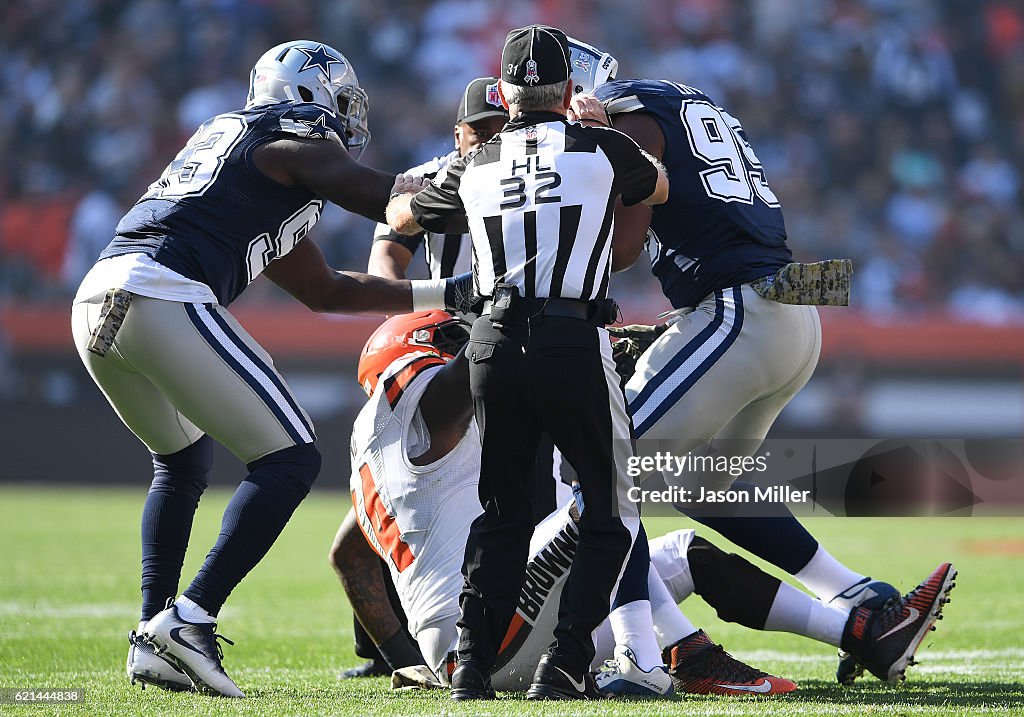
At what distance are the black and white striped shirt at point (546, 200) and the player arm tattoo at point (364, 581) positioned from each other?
4.12 feet

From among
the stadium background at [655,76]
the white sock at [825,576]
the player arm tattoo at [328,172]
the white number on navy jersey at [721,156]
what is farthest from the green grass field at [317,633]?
the stadium background at [655,76]

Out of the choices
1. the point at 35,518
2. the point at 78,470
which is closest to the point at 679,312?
the point at 35,518

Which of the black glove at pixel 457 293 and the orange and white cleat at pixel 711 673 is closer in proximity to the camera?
the orange and white cleat at pixel 711 673

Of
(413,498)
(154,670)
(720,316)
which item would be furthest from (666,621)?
(154,670)

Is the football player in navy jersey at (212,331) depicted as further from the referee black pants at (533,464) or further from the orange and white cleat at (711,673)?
the orange and white cleat at (711,673)

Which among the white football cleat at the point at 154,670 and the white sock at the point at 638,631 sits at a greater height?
the white sock at the point at 638,631

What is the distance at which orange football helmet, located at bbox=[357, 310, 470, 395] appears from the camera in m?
4.09

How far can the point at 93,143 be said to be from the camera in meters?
13.4

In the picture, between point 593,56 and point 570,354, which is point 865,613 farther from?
point 593,56

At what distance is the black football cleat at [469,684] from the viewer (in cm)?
317

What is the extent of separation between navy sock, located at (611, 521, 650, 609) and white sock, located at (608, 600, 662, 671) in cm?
2

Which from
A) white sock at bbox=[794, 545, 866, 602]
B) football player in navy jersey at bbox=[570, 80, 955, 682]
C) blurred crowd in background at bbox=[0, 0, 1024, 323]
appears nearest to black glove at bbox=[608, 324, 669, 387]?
football player in navy jersey at bbox=[570, 80, 955, 682]

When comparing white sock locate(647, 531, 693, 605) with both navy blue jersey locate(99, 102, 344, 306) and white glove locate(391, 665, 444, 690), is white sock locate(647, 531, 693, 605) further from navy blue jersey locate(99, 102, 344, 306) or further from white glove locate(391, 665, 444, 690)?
navy blue jersey locate(99, 102, 344, 306)

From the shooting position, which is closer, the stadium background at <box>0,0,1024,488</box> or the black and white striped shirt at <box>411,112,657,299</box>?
the black and white striped shirt at <box>411,112,657,299</box>
